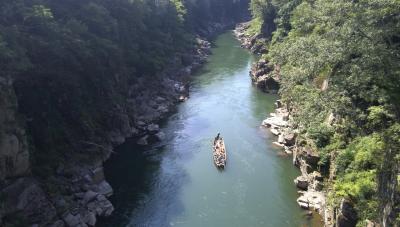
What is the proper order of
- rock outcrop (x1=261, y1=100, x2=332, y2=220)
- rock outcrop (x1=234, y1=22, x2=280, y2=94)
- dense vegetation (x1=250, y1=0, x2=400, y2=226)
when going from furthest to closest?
1. rock outcrop (x1=234, y1=22, x2=280, y2=94)
2. rock outcrop (x1=261, y1=100, x2=332, y2=220)
3. dense vegetation (x1=250, y1=0, x2=400, y2=226)

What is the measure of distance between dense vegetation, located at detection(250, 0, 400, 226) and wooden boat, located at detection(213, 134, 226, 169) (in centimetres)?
676

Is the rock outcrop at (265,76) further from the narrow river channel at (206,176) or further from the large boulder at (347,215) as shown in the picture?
the large boulder at (347,215)

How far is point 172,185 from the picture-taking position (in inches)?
1380

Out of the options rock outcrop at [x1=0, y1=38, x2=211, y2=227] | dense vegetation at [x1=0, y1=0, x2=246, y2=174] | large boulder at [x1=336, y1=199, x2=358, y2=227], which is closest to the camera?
large boulder at [x1=336, y1=199, x2=358, y2=227]

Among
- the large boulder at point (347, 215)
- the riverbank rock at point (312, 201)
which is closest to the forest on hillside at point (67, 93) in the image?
the riverbank rock at point (312, 201)

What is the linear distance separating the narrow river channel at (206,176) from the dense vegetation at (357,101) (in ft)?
12.8

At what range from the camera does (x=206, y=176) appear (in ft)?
119

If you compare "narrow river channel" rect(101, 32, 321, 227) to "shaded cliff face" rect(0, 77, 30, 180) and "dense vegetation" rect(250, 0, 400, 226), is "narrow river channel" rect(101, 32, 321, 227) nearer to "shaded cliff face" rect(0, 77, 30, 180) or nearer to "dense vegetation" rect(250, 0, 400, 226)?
"dense vegetation" rect(250, 0, 400, 226)

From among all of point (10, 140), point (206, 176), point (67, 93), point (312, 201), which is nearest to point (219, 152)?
point (206, 176)

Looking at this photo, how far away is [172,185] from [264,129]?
13605 mm

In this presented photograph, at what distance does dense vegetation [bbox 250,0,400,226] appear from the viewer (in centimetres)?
2603

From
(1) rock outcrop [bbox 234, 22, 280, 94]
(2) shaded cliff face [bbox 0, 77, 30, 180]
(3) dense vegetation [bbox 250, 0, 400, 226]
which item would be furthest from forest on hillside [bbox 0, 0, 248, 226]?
(3) dense vegetation [bbox 250, 0, 400, 226]

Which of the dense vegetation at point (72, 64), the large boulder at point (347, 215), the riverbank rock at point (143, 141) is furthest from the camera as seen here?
the riverbank rock at point (143, 141)

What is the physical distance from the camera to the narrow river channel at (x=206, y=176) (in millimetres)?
30812
